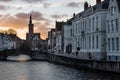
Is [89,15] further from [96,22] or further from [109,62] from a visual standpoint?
[109,62]

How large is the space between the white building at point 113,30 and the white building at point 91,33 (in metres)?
3.16

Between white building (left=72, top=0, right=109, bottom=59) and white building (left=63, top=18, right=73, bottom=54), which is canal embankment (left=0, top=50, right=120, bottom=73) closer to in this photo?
white building (left=72, top=0, right=109, bottom=59)

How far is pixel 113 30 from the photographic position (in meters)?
52.7

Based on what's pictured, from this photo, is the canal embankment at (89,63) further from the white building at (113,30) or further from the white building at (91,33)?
the white building at (113,30)

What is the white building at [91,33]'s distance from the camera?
5800 centimetres

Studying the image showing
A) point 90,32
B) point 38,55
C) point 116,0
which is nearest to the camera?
point 116,0

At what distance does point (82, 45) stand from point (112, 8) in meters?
16.9

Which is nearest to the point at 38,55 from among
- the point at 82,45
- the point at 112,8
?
the point at 82,45

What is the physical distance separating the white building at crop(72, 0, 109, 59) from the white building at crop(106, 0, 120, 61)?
3156 millimetres

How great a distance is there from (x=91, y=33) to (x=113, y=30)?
10.3 m

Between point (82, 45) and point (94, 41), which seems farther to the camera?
point (82, 45)

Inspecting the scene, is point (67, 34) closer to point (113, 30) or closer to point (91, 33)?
point (91, 33)

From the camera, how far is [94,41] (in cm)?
6122

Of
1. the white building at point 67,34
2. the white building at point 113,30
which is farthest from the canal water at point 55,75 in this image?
the white building at point 67,34
